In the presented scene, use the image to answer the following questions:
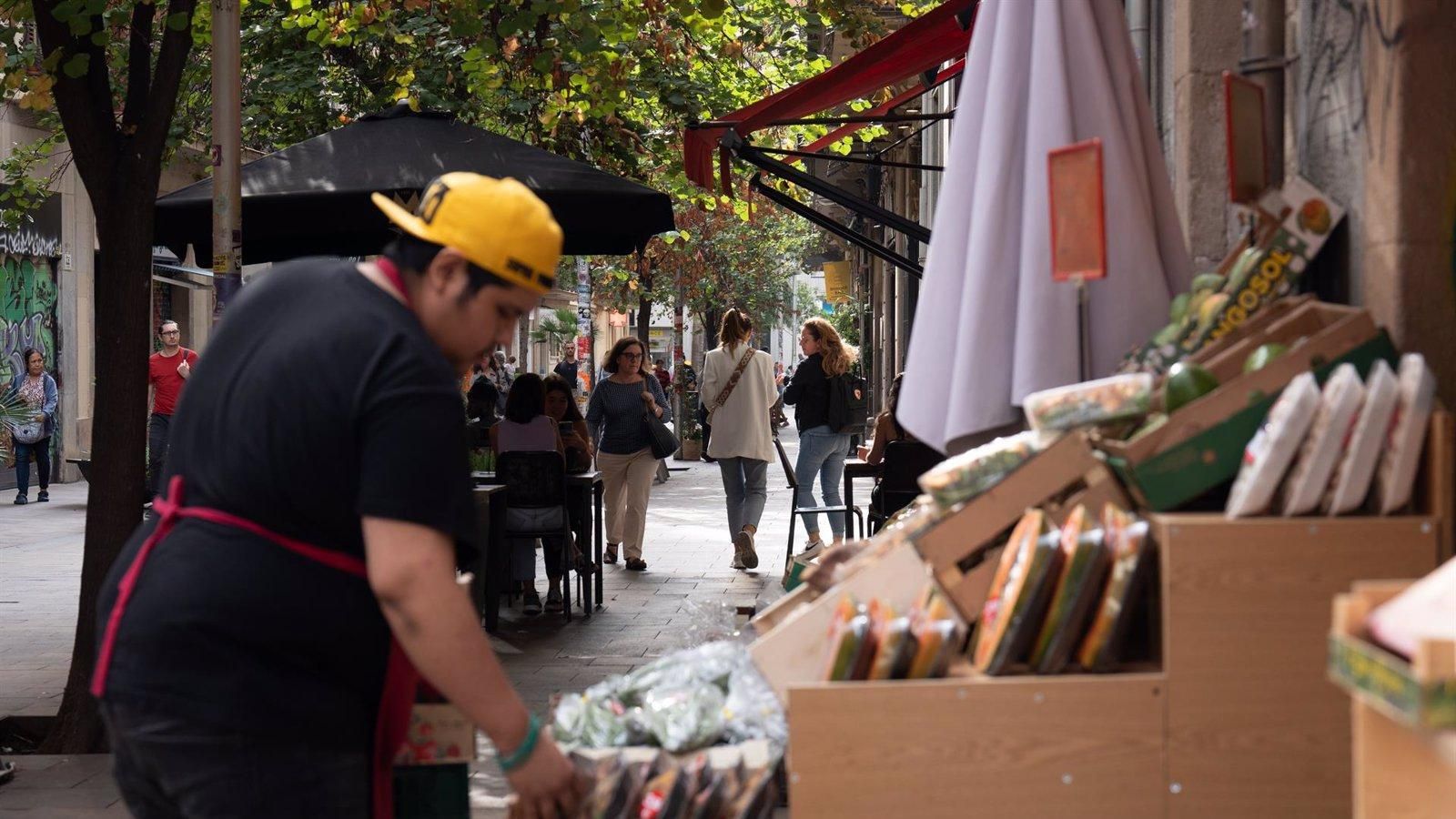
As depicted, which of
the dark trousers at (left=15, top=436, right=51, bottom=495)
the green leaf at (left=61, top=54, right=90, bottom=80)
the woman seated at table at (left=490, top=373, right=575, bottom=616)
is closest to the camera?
the green leaf at (left=61, top=54, right=90, bottom=80)

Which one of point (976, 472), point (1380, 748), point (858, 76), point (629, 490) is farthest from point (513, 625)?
point (1380, 748)

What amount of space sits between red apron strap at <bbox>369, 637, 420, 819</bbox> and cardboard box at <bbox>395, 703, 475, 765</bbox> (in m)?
0.07

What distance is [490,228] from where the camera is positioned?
2609 millimetres

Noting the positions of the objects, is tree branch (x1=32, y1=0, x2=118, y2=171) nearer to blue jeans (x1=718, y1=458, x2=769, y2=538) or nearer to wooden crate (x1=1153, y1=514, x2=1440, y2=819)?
wooden crate (x1=1153, y1=514, x2=1440, y2=819)

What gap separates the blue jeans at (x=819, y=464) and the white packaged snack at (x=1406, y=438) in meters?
9.56

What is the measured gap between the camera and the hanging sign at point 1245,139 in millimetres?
4004

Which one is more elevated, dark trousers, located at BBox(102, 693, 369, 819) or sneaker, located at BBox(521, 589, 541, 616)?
dark trousers, located at BBox(102, 693, 369, 819)

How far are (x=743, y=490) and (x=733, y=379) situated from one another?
876 mm

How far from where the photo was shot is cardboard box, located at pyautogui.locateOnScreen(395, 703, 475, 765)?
9.52ft

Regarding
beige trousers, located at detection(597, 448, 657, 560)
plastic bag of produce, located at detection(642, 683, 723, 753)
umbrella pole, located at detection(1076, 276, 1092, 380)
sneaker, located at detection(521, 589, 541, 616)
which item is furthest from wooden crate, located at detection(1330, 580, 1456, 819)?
beige trousers, located at detection(597, 448, 657, 560)

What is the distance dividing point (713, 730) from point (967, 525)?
2.09 feet

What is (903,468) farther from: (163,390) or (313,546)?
(163,390)

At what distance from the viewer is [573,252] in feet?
33.9

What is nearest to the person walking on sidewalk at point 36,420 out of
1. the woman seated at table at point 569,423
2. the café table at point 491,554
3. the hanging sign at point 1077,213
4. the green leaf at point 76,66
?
the woman seated at table at point 569,423
